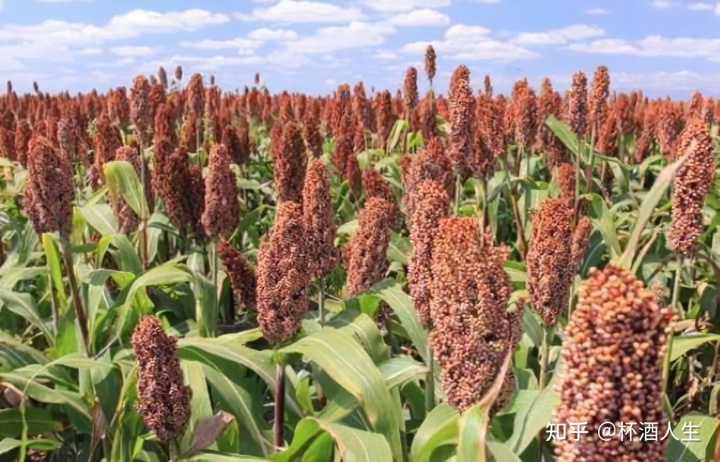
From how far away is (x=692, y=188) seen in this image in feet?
7.53

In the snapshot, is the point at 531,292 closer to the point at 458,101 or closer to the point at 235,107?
the point at 458,101

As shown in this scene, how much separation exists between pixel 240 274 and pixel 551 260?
1.11 m

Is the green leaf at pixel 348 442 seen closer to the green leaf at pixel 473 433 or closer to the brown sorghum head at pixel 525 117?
the green leaf at pixel 473 433

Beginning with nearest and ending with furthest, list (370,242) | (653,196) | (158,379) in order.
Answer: (653,196), (158,379), (370,242)

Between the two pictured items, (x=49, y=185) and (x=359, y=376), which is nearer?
(x=359, y=376)

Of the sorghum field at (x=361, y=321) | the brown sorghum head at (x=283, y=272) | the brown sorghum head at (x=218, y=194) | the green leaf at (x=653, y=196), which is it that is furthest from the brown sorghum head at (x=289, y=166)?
the green leaf at (x=653, y=196)

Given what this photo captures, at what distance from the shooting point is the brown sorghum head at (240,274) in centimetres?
252

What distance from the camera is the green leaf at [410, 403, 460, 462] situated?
1580mm

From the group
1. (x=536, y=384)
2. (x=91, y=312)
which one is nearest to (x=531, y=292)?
(x=536, y=384)

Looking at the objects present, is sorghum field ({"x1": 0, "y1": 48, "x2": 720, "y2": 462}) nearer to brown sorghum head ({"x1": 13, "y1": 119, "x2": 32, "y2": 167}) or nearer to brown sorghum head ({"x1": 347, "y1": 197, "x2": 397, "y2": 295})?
brown sorghum head ({"x1": 347, "y1": 197, "x2": 397, "y2": 295})

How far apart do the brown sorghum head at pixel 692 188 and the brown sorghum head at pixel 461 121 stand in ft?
4.40

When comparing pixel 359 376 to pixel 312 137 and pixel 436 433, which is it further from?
pixel 312 137

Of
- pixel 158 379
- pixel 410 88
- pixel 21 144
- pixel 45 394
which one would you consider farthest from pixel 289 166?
pixel 410 88

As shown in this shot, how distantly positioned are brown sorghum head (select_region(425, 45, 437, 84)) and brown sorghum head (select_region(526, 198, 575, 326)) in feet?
15.0
